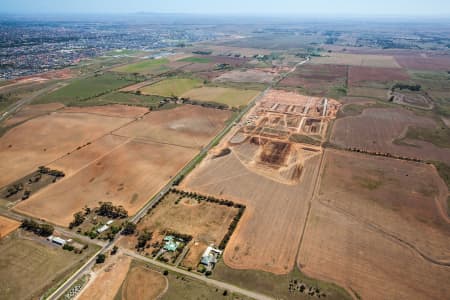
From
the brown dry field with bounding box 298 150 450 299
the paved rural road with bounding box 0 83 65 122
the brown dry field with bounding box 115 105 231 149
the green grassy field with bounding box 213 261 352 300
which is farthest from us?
the paved rural road with bounding box 0 83 65 122

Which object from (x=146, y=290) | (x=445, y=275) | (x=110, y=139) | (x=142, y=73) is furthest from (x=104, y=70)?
(x=445, y=275)

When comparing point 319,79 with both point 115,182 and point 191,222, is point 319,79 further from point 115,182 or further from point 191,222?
point 191,222

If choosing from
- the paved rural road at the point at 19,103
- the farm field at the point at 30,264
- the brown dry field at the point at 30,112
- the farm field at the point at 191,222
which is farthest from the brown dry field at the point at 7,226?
the paved rural road at the point at 19,103

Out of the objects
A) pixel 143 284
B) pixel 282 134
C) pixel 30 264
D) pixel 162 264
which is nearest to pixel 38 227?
pixel 30 264

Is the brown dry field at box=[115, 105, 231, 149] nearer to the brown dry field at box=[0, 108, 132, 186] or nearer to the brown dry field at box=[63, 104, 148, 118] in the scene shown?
the brown dry field at box=[63, 104, 148, 118]

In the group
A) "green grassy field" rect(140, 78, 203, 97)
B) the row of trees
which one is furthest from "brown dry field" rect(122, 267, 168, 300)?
"green grassy field" rect(140, 78, 203, 97)

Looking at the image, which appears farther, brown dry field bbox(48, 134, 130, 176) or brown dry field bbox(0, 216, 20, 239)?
brown dry field bbox(48, 134, 130, 176)

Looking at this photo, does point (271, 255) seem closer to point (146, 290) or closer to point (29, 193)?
point (146, 290)
